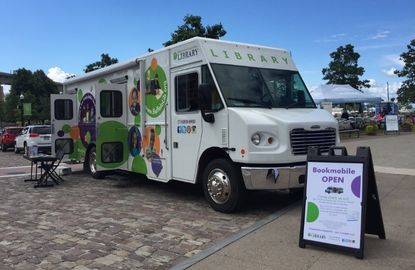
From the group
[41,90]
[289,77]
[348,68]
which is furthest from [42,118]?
[289,77]

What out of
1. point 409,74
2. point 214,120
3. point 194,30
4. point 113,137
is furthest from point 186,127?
point 409,74

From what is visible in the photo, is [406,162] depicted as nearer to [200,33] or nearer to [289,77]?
[289,77]

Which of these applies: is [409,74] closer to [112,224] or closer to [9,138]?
[9,138]

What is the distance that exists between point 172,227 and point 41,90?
A: 80863 mm

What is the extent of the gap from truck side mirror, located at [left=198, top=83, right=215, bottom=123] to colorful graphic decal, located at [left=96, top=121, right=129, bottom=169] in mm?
3290

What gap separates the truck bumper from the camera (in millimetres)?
7035

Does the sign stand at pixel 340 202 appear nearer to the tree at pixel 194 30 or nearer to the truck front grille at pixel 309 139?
the truck front grille at pixel 309 139

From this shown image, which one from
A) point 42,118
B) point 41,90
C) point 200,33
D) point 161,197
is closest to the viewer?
point 161,197

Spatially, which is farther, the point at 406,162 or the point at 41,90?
the point at 41,90

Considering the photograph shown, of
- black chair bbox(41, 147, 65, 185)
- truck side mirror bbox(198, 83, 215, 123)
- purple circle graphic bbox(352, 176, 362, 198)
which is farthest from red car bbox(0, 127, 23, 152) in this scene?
purple circle graphic bbox(352, 176, 362, 198)

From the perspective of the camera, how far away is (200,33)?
23.6m

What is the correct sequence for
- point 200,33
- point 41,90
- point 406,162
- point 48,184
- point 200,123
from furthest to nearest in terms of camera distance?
point 41,90 → point 200,33 → point 406,162 → point 48,184 → point 200,123

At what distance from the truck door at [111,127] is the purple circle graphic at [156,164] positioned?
131 centimetres

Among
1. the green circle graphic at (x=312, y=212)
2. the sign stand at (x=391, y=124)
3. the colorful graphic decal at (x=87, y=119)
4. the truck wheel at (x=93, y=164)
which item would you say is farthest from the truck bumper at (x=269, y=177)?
the sign stand at (x=391, y=124)
